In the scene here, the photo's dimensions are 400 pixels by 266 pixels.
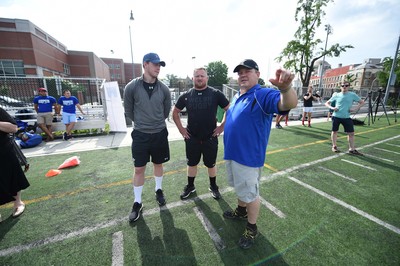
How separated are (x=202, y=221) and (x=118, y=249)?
1.10 metres

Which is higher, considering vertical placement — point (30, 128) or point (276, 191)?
point (30, 128)

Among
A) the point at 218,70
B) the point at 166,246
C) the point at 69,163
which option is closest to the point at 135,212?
the point at 166,246

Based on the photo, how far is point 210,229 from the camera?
8.05 feet

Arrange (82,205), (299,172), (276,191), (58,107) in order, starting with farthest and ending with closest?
(58,107), (299,172), (276,191), (82,205)

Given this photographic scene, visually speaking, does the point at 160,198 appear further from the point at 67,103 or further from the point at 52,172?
the point at 67,103

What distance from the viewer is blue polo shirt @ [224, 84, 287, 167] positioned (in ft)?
6.28

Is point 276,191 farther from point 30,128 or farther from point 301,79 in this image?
point 301,79

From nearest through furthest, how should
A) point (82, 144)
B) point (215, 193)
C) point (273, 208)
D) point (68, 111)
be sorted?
Result: 1. point (273, 208)
2. point (215, 193)
3. point (82, 144)
4. point (68, 111)

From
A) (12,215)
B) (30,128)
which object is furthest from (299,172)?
(30,128)

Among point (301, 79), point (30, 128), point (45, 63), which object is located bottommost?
point (30, 128)

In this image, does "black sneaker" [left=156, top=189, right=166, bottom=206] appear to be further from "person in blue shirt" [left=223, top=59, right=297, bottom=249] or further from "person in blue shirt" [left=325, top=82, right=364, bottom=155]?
"person in blue shirt" [left=325, top=82, right=364, bottom=155]

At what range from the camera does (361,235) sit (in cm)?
234

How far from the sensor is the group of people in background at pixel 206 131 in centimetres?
196

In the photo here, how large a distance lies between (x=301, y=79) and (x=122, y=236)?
27.5m
